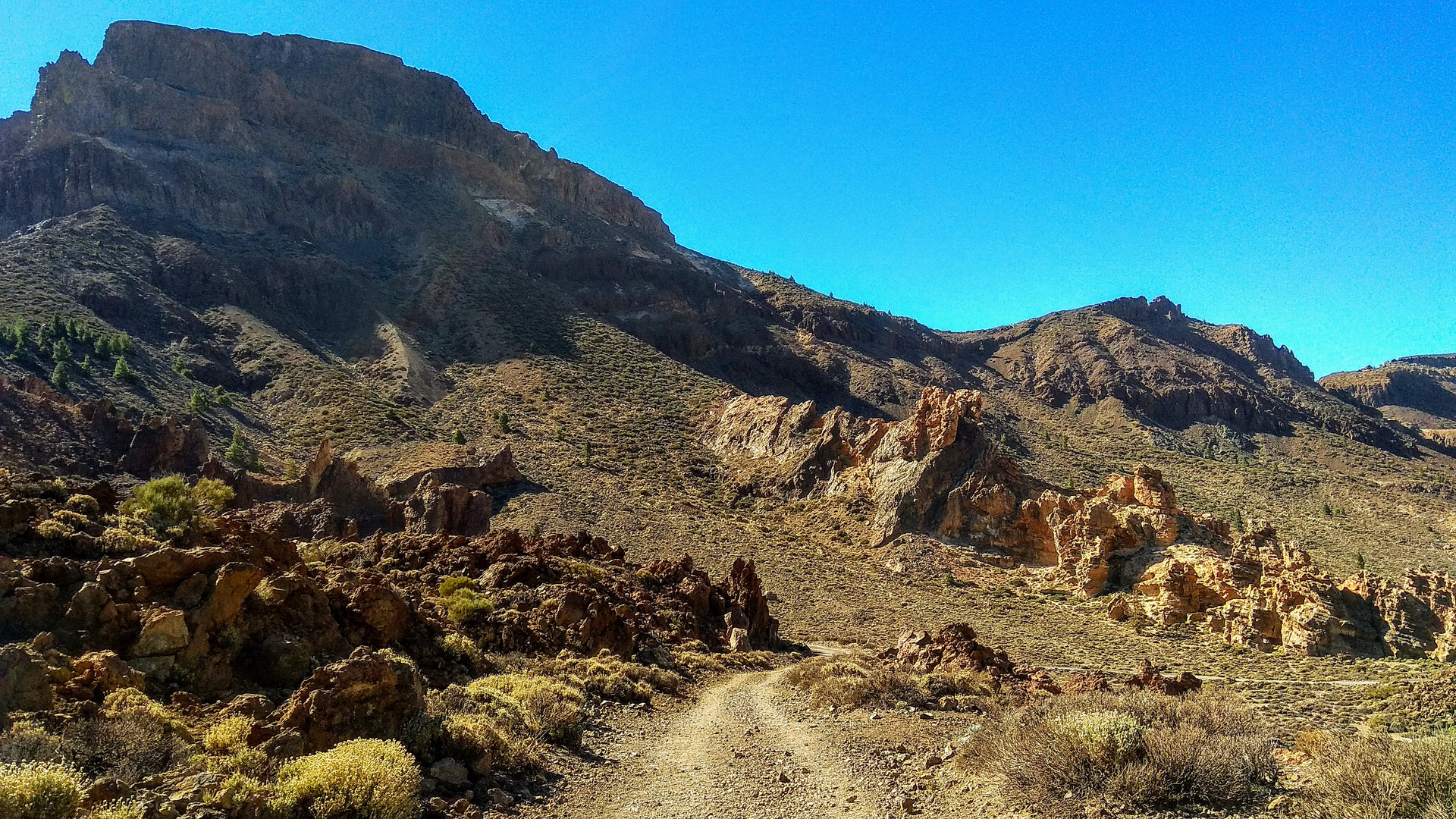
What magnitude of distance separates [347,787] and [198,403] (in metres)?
43.6

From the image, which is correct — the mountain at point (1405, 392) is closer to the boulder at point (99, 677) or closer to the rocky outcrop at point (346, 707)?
the rocky outcrop at point (346, 707)

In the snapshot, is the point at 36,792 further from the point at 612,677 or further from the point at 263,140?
the point at 263,140

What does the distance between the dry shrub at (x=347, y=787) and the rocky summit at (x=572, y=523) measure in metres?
0.03

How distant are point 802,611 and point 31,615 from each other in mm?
22816

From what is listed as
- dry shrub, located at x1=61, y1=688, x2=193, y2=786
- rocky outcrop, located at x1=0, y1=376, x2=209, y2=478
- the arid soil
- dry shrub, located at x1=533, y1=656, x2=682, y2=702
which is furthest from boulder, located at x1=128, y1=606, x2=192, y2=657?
rocky outcrop, located at x1=0, y1=376, x2=209, y2=478

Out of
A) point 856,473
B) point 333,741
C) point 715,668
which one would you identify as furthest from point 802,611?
point 333,741

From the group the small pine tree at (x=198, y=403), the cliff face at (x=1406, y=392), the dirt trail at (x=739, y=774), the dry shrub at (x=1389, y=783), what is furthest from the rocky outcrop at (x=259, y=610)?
the cliff face at (x=1406, y=392)

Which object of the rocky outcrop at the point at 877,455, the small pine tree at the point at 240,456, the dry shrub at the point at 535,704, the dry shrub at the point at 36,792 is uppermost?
the rocky outcrop at the point at 877,455

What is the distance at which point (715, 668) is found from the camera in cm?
1789

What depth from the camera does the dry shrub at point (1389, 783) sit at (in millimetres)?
5773

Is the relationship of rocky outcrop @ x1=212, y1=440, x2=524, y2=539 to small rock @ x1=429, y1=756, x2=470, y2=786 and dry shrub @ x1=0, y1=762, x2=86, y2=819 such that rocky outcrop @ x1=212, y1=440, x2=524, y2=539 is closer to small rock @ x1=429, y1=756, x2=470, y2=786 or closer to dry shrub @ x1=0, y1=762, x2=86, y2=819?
small rock @ x1=429, y1=756, x2=470, y2=786

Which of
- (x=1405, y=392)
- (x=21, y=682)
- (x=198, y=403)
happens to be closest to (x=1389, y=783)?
(x=21, y=682)

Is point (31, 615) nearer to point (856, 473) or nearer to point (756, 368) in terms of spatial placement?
point (856, 473)

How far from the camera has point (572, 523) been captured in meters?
35.2
